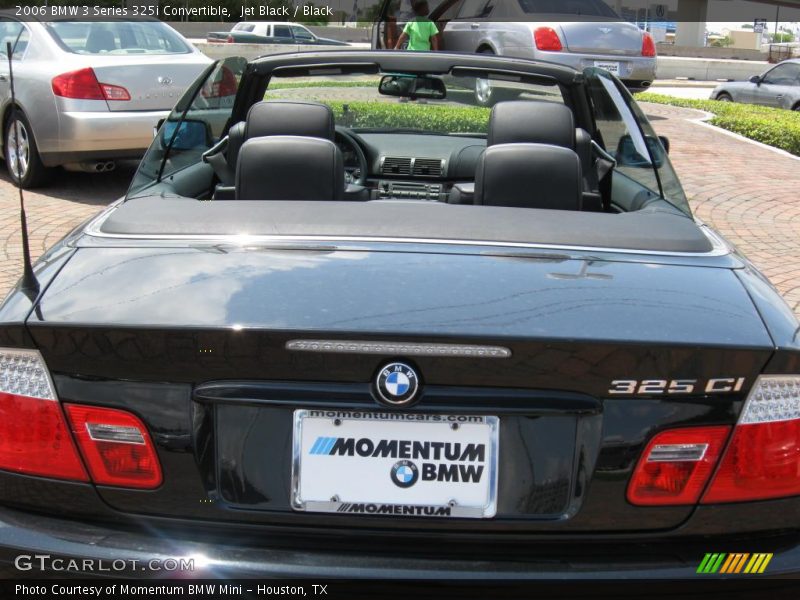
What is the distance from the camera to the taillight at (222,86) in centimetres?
399

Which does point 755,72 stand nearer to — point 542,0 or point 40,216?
point 542,0

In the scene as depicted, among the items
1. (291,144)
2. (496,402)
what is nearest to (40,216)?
(291,144)

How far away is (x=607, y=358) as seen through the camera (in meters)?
1.92

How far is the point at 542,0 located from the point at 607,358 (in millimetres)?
12092

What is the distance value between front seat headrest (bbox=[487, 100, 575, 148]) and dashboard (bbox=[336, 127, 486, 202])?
81 cm

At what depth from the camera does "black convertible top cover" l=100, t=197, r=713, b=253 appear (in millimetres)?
2461

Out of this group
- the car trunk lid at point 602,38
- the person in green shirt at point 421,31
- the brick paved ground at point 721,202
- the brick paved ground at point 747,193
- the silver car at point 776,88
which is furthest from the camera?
the silver car at point 776,88

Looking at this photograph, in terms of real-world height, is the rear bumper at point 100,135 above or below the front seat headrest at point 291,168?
below

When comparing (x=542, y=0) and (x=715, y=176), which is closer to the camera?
(x=715, y=176)

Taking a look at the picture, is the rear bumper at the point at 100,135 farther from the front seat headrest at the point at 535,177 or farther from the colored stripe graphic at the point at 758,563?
the colored stripe graphic at the point at 758,563

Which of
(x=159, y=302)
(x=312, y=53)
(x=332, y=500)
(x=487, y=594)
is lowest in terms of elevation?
(x=487, y=594)

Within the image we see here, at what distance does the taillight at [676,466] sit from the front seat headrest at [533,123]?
1.82 metres

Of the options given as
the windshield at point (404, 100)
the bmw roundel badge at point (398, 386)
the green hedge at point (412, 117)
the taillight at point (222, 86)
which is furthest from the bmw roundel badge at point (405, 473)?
the green hedge at point (412, 117)

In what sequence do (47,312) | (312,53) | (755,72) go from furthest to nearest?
(755,72), (312,53), (47,312)
